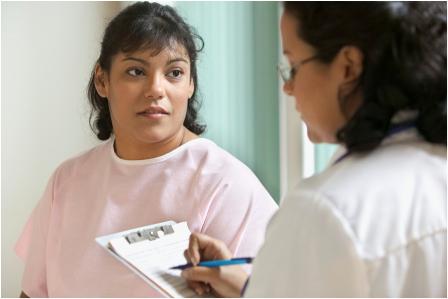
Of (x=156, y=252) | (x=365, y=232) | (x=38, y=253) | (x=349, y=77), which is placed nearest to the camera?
(x=365, y=232)

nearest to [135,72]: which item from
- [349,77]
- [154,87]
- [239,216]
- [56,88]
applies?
[154,87]

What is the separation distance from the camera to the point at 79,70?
2.43m

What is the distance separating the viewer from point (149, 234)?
3.92 ft

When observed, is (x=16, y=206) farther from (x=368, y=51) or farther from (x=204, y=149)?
(x=368, y=51)

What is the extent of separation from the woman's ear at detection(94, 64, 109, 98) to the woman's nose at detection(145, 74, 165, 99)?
178mm

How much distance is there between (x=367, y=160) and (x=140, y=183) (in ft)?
2.86

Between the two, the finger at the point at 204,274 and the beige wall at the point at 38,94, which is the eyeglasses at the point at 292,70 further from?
the beige wall at the point at 38,94

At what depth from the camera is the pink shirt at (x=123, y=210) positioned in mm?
1410

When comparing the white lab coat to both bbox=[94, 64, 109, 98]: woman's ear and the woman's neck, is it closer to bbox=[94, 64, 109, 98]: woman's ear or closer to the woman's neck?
the woman's neck

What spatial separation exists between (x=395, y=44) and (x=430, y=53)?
6cm

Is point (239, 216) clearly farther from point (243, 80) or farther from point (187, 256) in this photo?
point (243, 80)

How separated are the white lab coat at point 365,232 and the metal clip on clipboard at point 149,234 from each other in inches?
17.6

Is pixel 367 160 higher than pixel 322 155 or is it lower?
higher

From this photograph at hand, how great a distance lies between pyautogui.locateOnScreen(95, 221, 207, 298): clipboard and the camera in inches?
40.4
